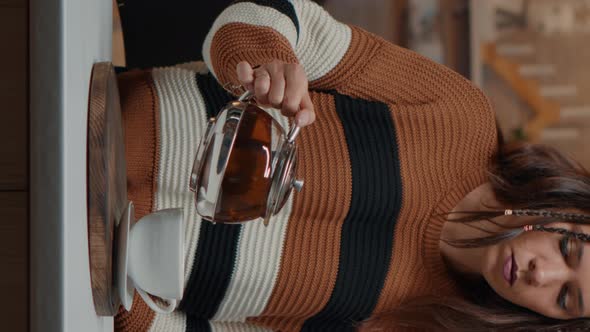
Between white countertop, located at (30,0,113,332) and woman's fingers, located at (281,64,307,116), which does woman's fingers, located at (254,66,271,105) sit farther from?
white countertop, located at (30,0,113,332)

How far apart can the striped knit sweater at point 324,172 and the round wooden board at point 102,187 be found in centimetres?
24

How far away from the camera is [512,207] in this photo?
1.11m

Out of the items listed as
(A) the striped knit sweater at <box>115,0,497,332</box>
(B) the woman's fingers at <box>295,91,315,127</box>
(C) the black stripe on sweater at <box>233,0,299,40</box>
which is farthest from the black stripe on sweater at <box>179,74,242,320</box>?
(B) the woman's fingers at <box>295,91,315,127</box>

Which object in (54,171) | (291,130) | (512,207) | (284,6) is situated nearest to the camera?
(54,171)

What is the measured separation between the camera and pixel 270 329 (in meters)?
1.12

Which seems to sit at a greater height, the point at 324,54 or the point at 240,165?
the point at 324,54

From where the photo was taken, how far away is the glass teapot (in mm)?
598

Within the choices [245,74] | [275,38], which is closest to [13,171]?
[245,74]

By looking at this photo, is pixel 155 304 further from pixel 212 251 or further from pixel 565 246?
pixel 565 246

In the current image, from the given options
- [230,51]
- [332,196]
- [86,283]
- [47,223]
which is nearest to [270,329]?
[332,196]

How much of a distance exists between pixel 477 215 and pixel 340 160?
27 cm

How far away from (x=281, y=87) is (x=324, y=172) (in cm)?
33

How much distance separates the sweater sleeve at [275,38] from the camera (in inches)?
33.8

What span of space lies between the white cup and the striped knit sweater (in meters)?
0.22
